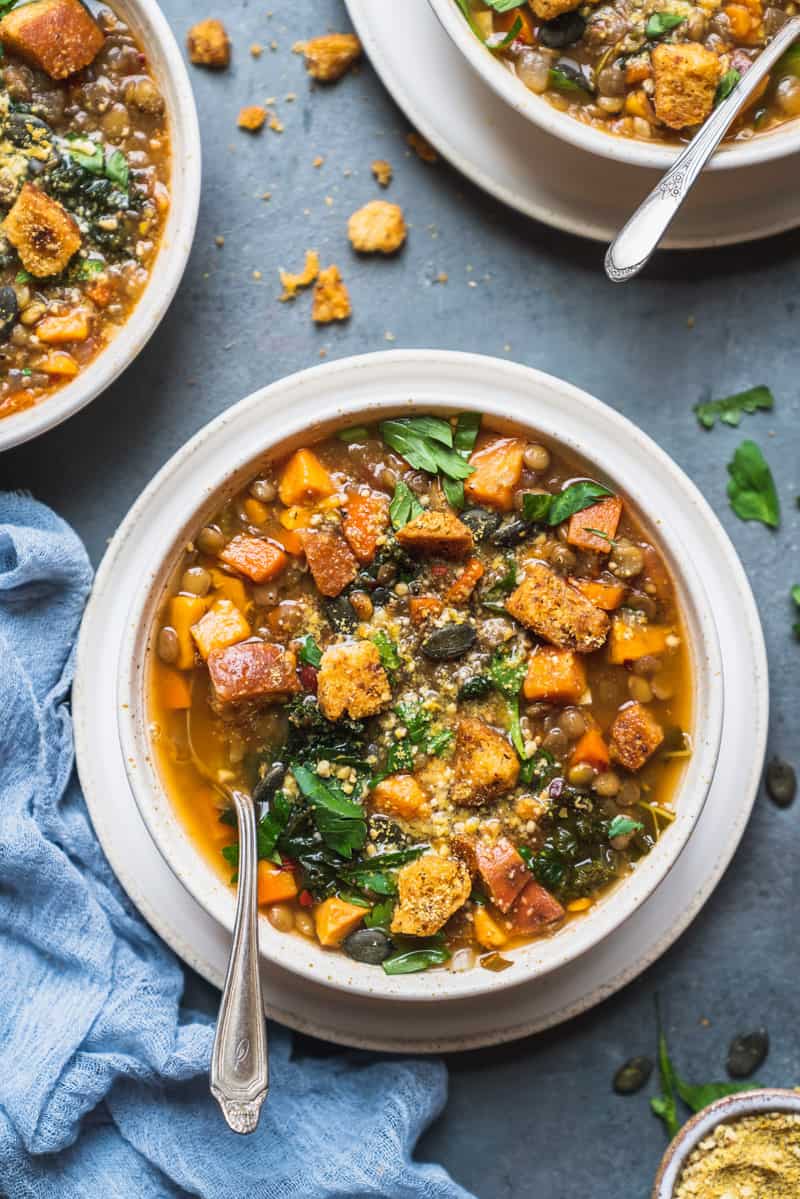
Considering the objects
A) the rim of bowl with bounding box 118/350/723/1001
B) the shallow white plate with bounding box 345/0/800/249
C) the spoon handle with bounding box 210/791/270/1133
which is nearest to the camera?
the spoon handle with bounding box 210/791/270/1133

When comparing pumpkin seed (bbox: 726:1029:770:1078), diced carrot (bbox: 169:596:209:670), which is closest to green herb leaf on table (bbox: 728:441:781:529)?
pumpkin seed (bbox: 726:1029:770:1078)

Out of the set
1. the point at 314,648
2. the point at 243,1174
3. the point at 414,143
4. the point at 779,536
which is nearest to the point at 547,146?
the point at 414,143

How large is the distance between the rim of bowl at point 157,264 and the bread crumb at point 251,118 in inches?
14.4

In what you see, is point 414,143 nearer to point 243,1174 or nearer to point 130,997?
point 130,997

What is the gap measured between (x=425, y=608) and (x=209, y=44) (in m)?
2.00

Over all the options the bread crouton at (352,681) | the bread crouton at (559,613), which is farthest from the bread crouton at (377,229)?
the bread crouton at (352,681)

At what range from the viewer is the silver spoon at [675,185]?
11.2ft

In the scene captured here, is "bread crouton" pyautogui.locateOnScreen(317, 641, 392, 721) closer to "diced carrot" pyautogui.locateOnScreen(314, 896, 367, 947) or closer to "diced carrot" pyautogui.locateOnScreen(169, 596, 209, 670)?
"diced carrot" pyautogui.locateOnScreen(169, 596, 209, 670)

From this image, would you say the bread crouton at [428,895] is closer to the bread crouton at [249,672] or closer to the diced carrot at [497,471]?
the bread crouton at [249,672]

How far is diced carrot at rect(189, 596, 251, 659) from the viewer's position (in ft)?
11.5

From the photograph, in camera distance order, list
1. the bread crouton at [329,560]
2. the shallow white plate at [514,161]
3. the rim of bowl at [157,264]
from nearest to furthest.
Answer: the bread crouton at [329,560], the rim of bowl at [157,264], the shallow white plate at [514,161]

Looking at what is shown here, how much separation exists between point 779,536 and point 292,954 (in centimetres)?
206

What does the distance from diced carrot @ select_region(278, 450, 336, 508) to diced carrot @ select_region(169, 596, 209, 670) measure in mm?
399

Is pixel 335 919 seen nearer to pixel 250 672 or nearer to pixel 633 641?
pixel 250 672
